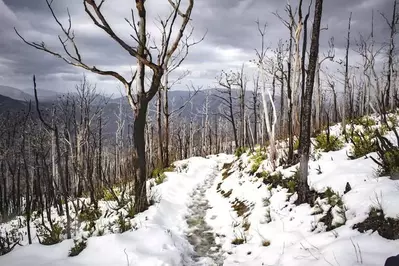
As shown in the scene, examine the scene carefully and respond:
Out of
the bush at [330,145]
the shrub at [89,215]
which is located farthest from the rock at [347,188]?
the shrub at [89,215]

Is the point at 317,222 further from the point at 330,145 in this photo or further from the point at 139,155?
the point at 330,145

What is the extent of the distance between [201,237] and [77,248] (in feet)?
8.93

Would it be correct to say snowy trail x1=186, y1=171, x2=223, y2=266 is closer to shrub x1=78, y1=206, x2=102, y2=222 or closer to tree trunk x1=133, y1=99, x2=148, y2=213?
tree trunk x1=133, y1=99, x2=148, y2=213

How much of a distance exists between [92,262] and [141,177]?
267cm

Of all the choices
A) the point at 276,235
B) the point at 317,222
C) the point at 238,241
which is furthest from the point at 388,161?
the point at 238,241

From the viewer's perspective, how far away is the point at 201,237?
639cm

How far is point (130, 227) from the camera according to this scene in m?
5.79

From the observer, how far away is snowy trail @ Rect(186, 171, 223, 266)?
5.22 meters

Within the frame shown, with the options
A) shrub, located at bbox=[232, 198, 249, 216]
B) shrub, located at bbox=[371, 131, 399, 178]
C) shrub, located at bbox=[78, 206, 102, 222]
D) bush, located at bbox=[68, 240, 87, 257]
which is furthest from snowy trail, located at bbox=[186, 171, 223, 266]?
shrub, located at bbox=[371, 131, 399, 178]

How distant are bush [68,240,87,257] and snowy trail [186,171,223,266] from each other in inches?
81.2

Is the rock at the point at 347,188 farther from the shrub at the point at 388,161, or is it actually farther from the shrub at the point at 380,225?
the shrub at the point at 380,225

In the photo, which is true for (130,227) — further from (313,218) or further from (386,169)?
(386,169)

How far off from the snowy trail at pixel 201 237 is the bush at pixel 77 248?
206 centimetres

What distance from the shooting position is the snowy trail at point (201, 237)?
5223 mm
